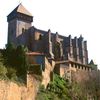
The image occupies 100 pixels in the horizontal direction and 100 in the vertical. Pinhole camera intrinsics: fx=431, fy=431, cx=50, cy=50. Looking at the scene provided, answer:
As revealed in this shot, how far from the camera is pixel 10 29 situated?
90.9m

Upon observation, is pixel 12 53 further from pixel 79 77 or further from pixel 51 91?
pixel 79 77

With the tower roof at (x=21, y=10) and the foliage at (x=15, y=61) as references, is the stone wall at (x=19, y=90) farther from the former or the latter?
the tower roof at (x=21, y=10)

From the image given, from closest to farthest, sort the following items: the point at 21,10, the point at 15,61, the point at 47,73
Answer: the point at 15,61 < the point at 47,73 < the point at 21,10

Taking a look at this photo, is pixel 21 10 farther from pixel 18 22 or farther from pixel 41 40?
pixel 41 40

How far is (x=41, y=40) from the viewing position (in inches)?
3396

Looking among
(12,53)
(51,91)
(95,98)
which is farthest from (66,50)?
(12,53)

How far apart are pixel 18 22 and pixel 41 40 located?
288 inches

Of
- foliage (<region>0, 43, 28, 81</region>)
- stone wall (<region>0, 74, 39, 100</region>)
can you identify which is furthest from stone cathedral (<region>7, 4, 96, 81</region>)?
stone wall (<region>0, 74, 39, 100</region>)

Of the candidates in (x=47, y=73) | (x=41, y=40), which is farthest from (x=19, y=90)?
(x=41, y=40)

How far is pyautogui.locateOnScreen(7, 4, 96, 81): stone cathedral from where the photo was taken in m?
85.4

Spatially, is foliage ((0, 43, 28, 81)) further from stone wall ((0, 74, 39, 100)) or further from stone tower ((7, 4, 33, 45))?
stone tower ((7, 4, 33, 45))

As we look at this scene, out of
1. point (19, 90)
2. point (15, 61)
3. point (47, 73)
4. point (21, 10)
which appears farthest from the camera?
point (21, 10)

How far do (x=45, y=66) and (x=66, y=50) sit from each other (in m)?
Result: 34.8

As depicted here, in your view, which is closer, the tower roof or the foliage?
the foliage
